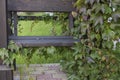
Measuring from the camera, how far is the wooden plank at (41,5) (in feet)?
8.57

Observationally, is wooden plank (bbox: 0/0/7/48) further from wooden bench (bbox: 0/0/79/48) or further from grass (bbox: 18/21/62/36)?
grass (bbox: 18/21/62/36)

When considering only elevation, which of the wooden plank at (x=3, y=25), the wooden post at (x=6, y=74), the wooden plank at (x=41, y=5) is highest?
the wooden plank at (x=41, y=5)

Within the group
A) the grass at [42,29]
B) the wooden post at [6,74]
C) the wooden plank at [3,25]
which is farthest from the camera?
the grass at [42,29]

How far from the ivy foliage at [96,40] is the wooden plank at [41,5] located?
0.15 meters

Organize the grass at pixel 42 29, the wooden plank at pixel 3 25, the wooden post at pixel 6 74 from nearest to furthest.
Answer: the wooden plank at pixel 3 25 < the wooden post at pixel 6 74 < the grass at pixel 42 29

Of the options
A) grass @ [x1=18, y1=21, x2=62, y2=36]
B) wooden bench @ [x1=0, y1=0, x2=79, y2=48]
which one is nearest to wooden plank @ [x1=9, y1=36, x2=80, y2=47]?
wooden bench @ [x1=0, y1=0, x2=79, y2=48]

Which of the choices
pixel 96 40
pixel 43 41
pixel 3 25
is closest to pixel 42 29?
pixel 43 41

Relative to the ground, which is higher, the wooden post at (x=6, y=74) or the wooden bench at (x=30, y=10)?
the wooden bench at (x=30, y=10)

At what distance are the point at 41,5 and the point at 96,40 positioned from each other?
2.13 feet

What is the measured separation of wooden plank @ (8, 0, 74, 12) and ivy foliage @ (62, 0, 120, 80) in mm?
154

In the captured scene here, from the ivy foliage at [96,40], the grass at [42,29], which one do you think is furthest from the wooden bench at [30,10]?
the grass at [42,29]

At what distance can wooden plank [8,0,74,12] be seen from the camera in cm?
261

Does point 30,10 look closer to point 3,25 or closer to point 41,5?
point 41,5

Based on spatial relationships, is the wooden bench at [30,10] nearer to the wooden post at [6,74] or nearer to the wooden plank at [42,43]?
the wooden plank at [42,43]
